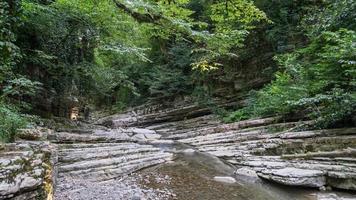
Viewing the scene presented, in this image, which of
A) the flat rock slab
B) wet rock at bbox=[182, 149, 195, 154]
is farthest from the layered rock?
wet rock at bbox=[182, 149, 195, 154]

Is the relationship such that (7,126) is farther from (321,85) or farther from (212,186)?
(321,85)

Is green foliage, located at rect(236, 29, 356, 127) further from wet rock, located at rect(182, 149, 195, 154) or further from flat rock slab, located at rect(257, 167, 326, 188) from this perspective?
wet rock, located at rect(182, 149, 195, 154)

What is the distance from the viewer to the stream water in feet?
19.3

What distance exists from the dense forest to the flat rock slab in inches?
100

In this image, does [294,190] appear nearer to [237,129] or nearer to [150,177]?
[150,177]

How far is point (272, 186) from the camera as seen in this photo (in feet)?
21.7

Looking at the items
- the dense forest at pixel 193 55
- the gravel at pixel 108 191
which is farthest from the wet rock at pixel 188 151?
the gravel at pixel 108 191

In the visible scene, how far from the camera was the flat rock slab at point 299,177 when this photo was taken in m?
6.30

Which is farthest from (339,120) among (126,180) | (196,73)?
(196,73)

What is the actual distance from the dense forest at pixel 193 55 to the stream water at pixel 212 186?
301 cm

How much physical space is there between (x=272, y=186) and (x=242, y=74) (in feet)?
39.7

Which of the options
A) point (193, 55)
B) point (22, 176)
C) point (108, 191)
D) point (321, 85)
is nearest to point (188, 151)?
point (108, 191)

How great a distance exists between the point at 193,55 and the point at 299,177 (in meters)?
14.5

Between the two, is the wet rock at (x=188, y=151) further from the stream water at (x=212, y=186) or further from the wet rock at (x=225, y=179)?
the wet rock at (x=225, y=179)
